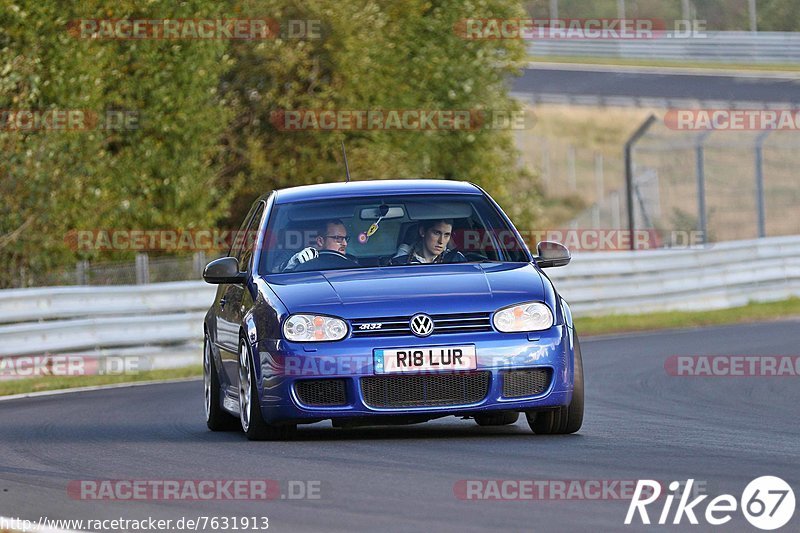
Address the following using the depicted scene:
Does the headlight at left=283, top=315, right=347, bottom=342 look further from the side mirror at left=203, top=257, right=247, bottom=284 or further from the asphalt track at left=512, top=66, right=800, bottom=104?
the asphalt track at left=512, top=66, right=800, bottom=104

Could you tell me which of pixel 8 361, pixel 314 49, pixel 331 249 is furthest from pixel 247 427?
pixel 314 49

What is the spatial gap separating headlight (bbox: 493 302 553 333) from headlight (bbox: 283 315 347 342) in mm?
841

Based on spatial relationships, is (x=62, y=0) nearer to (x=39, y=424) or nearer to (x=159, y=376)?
(x=159, y=376)

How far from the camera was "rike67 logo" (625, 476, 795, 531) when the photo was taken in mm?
6500

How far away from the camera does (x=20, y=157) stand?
23.1m

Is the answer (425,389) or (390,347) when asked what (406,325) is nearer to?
(390,347)

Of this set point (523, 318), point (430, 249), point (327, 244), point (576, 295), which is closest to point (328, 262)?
point (327, 244)

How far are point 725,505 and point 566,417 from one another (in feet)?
10.1

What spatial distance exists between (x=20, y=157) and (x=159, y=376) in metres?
5.23

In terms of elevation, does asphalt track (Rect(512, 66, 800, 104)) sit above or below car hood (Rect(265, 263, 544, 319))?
below

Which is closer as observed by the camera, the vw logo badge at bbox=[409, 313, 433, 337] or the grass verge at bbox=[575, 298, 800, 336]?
the vw logo badge at bbox=[409, 313, 433, 337]

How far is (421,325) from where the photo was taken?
945 cm

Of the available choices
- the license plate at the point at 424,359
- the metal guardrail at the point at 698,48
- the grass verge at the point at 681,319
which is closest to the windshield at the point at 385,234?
the license plate at the point at 424,359

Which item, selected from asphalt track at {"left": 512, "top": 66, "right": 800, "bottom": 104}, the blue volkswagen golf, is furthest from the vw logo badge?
asphalt track at {"left": 512, "top": 66, "right": 800, "bottom": 104}
